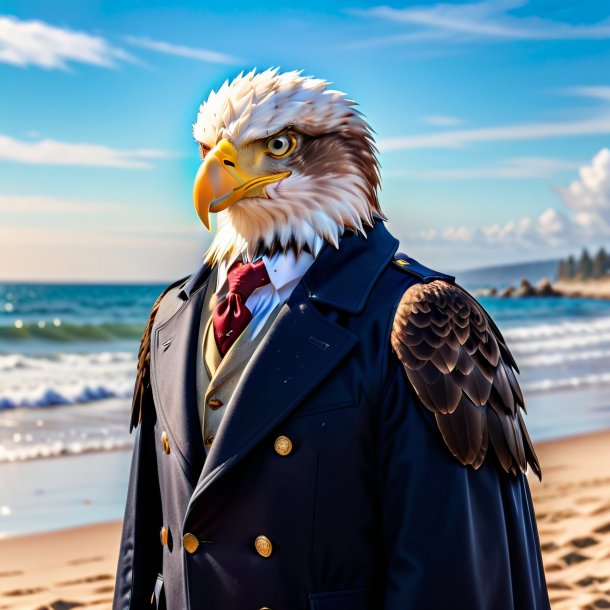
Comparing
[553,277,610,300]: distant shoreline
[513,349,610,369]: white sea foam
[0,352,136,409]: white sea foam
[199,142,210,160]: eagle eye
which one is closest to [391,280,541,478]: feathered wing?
[199,142,210,160]: eagle eye

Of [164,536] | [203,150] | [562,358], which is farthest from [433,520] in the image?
[562,358]

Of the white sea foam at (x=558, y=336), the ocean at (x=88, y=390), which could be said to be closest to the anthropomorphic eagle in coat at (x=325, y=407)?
the ocean at (x=88, y=390)

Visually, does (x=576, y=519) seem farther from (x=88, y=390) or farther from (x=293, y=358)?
(x=88, y=390)

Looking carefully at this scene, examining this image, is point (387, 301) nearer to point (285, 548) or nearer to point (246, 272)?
point (246, 272)

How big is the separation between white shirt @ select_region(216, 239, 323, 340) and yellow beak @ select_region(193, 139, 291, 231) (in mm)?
141

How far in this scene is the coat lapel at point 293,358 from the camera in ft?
5.25

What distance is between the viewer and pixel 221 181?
5.48 feet

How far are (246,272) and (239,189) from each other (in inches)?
6.5

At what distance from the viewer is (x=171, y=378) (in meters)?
1.79

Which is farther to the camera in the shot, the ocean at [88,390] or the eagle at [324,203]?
the ocean at [88,390]

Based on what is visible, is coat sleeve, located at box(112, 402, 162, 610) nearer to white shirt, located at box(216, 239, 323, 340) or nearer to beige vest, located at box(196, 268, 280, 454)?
beige vest, located at box(196, 268, 280, 454)

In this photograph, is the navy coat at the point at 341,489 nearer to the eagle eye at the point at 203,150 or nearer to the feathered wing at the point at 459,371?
the feathered wing at the point at 459,371

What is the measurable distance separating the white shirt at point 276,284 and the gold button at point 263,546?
384 mm

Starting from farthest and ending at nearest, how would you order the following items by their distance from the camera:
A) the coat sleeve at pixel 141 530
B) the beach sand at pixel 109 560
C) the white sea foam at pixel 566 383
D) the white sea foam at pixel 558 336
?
the white sea foam at pixel 558 336 < the white sea foam at pixel 566 383 < the beach sand at pixel 109 560 < the coat sleeve at pixel 141 530
